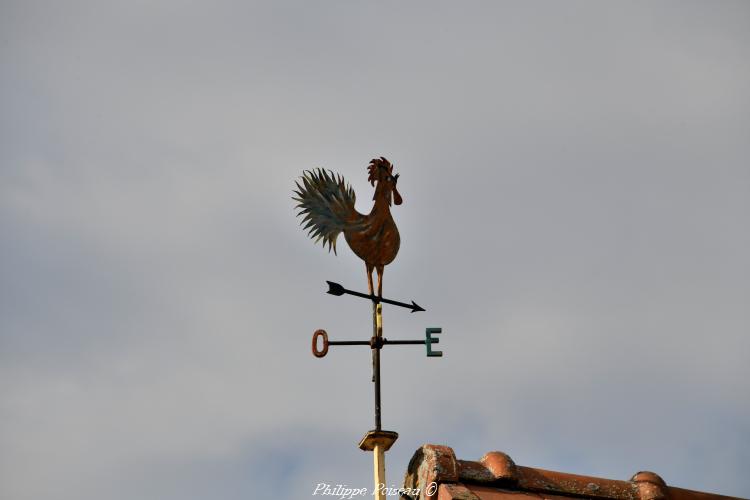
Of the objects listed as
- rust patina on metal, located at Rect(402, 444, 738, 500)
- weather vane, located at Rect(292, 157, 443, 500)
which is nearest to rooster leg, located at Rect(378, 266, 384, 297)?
weather vane, located at Rect(292, 157, 443, 500)

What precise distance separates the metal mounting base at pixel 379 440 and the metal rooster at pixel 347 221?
1.76 meters

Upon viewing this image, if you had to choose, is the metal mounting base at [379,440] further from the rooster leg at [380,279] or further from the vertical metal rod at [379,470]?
the rooster leg at [380,279]

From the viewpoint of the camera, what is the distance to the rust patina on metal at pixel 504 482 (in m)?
6.54

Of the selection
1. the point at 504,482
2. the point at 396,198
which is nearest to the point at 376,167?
the point at 396,198

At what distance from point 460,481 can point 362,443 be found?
107cm

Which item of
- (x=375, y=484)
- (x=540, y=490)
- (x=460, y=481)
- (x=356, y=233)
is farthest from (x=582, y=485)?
(x=356, y=233)

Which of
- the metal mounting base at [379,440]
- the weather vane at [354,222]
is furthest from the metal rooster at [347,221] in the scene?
the metal mounting base at [379,440]

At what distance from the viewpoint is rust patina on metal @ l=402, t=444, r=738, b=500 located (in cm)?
654

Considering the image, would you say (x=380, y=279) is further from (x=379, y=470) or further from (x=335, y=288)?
(x=379, y=470)

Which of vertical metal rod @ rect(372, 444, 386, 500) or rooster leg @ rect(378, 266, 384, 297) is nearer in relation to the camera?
vertical metal rod @ rect(372, 444, 386, 500)

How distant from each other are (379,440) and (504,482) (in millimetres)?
1096

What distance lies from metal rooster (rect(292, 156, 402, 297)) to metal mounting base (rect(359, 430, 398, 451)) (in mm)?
1762

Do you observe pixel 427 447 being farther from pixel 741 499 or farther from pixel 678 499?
pixel 741 499

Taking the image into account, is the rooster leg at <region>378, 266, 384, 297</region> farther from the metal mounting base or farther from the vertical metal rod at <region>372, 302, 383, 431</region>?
the metal mounting base
